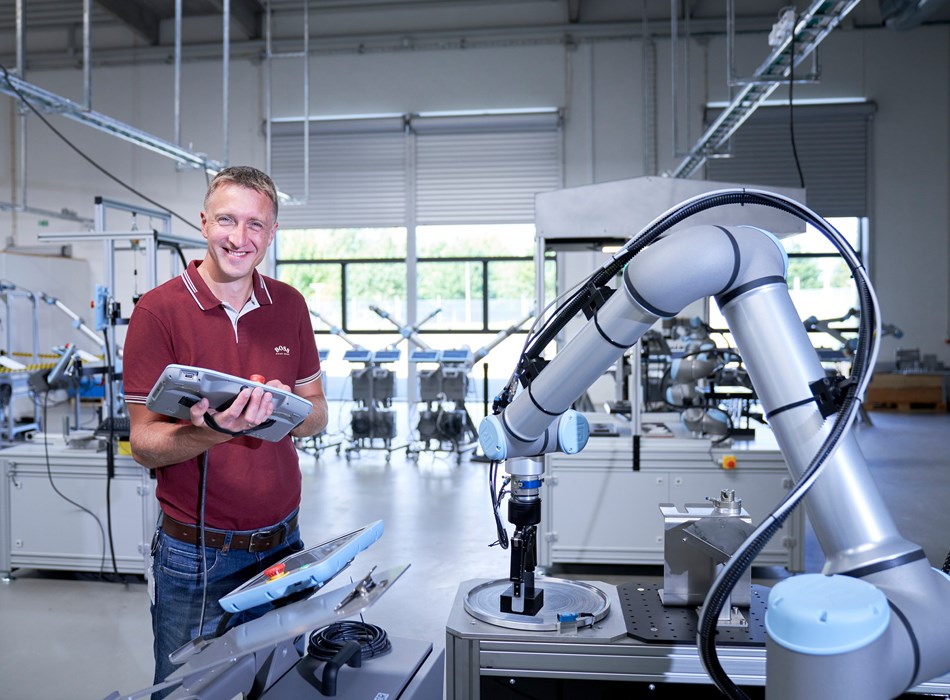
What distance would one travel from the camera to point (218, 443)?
4.31 feet

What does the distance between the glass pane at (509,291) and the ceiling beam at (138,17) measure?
523 cm

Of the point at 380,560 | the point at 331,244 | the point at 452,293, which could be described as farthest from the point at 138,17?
the point at 380,560

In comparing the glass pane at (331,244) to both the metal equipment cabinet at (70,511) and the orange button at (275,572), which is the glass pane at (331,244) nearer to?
the metal equipment cabinet at (70,511)

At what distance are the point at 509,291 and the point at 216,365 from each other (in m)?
7.94

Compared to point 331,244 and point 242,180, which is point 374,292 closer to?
point 331,244

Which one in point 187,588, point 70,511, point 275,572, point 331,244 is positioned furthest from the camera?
point 331,244

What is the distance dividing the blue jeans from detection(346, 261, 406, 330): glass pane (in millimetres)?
7862

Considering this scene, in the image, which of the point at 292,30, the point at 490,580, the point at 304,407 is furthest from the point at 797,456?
the point at 292,30

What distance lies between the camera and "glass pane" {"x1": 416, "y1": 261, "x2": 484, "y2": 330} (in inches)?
360

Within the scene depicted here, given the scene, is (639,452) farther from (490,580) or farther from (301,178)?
(301,178)

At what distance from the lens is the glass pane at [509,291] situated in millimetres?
9117

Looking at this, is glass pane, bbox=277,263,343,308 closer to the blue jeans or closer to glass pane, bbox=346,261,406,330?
glass pane, bbox=346,261,406,330

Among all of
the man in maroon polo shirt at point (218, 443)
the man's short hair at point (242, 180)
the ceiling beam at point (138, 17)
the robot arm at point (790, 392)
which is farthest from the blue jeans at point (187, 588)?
the ceiling beam at point (138, 17)

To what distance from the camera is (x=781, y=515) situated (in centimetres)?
71
